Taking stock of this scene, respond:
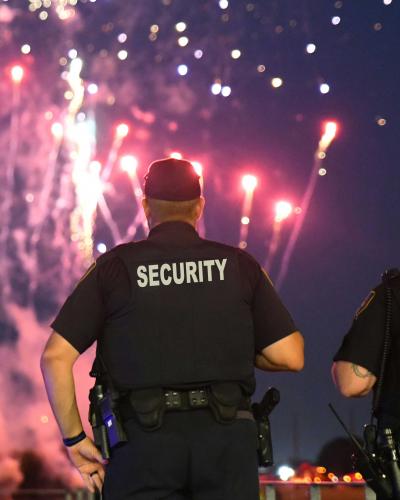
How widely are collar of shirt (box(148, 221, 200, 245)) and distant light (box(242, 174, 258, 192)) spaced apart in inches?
928

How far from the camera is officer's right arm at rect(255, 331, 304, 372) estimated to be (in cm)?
472

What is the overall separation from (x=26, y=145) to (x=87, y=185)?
526cm

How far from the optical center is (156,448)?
433cm

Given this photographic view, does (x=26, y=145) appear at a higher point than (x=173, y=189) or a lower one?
higher

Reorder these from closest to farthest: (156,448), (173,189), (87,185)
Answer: (156,448) < (173,189) < (87,185)

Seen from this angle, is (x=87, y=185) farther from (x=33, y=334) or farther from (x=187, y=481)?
(x=187, y=481)

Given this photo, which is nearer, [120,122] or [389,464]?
[389,464]

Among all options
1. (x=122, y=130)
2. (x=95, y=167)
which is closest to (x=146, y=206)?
(x=95, y=167)

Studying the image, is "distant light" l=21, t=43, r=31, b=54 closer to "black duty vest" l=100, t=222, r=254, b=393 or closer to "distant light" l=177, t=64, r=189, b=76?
"distant light" l=177, t=64, r=189, b=76

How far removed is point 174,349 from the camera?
4.47 meters

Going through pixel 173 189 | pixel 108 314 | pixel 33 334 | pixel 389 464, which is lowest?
pixel 33 334

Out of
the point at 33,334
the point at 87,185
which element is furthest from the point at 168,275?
the point at 33,334

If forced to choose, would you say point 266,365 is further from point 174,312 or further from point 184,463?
point 184,463

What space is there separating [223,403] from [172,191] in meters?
0.96
